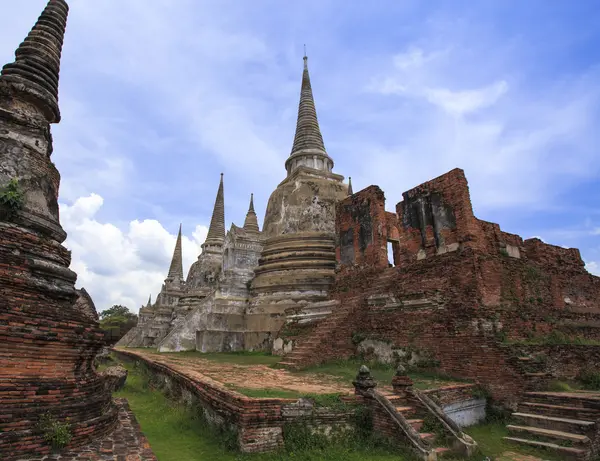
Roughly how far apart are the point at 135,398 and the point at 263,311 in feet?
24.5

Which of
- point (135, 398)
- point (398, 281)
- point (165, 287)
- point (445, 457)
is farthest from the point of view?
point (165, 287)

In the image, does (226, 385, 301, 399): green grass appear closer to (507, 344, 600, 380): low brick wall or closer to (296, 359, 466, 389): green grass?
(296, 359, 466, 389): green grass

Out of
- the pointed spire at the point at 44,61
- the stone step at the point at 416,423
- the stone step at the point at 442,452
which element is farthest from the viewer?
the pointed spire at the point at 44,61

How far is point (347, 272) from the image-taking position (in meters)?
15.2

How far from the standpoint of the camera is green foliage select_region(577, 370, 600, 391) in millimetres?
8627

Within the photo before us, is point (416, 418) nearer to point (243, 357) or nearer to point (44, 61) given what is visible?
point (243, 357)

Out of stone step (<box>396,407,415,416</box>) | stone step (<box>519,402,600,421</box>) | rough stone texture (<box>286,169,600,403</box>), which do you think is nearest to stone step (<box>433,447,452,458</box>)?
stone step (<box>396,407,415,416</box>)

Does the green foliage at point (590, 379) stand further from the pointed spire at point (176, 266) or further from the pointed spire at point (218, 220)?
the pointed spire at point (176, 266)

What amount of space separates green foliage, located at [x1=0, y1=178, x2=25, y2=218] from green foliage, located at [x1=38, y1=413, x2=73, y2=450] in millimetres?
3030

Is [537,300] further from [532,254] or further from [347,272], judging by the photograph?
[347,272]

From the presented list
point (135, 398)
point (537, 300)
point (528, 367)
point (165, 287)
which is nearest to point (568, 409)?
point (528, 367)

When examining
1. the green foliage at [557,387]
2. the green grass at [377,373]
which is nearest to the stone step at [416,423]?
the green grass at [377,373]

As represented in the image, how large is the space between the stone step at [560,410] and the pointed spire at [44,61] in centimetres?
1055

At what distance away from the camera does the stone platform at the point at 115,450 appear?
4.92 metres
